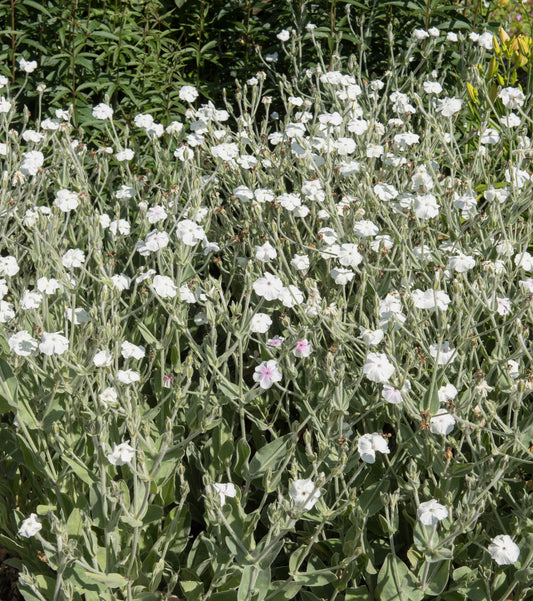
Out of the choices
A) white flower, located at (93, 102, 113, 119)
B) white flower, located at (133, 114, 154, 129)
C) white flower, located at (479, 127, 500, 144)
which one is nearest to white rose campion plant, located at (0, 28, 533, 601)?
white flower, located at (479, 127, 500, 144)

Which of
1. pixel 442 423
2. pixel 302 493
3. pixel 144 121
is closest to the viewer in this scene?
pixel 302 493

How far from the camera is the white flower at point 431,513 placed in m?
1.74

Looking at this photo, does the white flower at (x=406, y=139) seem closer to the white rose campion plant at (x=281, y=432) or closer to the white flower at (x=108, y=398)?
the white rose campion plant at (x=281, y=432)

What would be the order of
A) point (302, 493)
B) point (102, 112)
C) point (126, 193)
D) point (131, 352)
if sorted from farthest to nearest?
1. point (102, 112)
2. point (126, 193)
3. point (131, 352)
4. point (302, 493)

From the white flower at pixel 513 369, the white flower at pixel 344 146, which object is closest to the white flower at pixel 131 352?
the white flower at pixel 513 369

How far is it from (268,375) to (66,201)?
39.6 inches

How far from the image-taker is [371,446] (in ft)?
6.08

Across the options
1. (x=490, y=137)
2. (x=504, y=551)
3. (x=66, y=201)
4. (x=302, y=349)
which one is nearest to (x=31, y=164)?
(x=66, y=201)

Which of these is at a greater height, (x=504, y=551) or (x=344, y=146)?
(x=344, y=146)

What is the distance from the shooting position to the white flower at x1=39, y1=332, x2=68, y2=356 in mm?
1882

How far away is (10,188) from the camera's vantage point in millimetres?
3143

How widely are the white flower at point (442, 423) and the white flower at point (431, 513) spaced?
0.67 feet

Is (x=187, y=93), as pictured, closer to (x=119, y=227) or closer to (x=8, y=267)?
(x=119, y=227)

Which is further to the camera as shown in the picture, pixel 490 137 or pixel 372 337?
pixel 490 137
